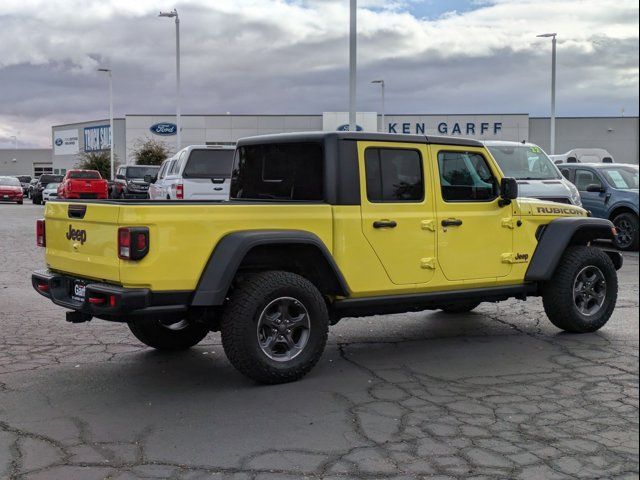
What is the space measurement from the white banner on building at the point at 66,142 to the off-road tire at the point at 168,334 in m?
65.9

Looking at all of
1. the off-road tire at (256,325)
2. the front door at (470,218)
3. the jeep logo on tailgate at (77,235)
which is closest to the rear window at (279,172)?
the off-road tire at (256,325)

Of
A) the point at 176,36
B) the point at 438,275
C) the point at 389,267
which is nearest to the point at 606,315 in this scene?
the point at 438,275

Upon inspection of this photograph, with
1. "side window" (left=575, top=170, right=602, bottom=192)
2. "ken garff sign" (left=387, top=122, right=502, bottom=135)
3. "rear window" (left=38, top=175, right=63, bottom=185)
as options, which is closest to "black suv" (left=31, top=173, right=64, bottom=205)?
"rear window" (left=38, top=175, right=63, bottom=185)

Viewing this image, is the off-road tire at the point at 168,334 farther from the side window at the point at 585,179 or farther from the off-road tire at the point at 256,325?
the side window at the point at 585,179

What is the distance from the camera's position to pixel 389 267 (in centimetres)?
600

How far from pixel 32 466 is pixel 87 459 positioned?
28 cm

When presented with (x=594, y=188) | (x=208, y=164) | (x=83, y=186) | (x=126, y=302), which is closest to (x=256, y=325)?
(x=126, y=302)

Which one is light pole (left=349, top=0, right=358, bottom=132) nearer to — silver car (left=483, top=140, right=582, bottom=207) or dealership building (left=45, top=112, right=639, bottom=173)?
silver car (left=483, top=140, right=582, bottom=207)

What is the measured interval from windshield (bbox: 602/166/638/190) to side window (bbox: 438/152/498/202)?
9358 millimetres

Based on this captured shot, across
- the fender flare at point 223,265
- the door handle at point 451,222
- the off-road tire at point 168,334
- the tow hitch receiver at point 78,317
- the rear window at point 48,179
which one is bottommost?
the off-road tire at point 168,334

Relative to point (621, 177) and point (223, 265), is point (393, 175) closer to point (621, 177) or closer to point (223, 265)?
point (223, 265)

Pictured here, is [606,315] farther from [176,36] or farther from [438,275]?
[176,36]

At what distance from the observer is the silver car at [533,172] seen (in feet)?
44.2

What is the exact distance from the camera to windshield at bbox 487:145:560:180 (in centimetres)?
1420
